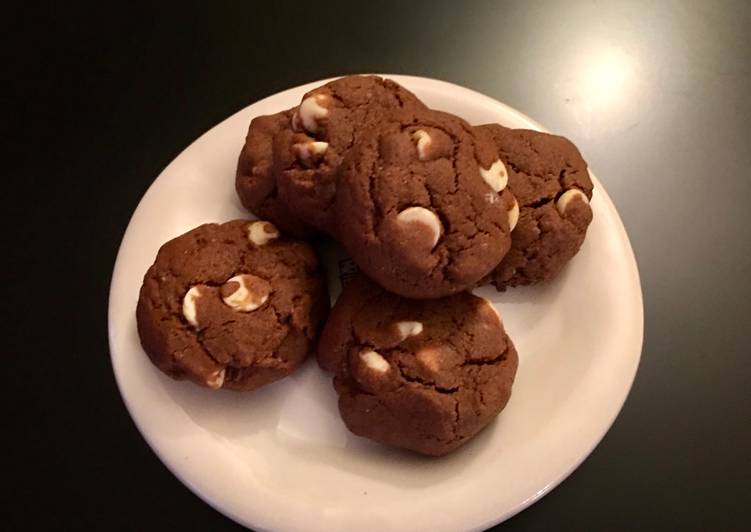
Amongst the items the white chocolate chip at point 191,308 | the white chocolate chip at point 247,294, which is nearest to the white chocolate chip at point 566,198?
the white chocolate chip at point 247,294

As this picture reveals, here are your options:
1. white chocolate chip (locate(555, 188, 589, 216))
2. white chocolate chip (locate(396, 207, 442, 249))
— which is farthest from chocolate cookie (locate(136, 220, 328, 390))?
white chocolate chip (locate(555, 188, 589, 216))

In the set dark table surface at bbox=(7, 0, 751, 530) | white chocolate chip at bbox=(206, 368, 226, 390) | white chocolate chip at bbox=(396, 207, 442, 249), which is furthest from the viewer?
dark table surface at bbox=(7, 0, 751, 530)

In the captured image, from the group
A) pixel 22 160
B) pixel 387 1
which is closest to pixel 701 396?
pixel 387 1

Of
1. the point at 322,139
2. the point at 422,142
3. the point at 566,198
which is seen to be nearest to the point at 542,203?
the point at 566,198

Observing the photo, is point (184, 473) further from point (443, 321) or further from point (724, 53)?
point (724, 53)

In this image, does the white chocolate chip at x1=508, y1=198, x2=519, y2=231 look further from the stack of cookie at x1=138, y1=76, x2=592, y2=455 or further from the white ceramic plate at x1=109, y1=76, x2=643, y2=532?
the white ceramic plate at x1=109, y1=76, x2=643, y2=532

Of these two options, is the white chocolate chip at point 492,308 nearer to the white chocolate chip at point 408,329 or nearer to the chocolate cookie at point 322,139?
the white chocolate chip at point 408,329
